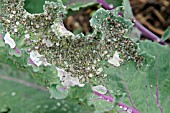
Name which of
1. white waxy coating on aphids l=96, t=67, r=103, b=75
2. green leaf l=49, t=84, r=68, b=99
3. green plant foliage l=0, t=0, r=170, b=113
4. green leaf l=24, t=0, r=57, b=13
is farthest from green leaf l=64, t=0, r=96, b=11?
green leaf l=49, t=84, r=68, b=99

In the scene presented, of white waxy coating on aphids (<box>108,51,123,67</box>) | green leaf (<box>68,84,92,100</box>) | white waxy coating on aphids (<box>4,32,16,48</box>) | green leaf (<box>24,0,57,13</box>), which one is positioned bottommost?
green leaf (<box>68,84,92,100</box>)

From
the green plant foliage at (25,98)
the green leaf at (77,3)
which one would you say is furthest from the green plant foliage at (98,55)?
the green plant foliage at (25,98)

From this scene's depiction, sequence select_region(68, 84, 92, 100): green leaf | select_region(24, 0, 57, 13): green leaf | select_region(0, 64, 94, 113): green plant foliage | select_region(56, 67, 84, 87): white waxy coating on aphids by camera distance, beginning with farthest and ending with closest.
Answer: select_region(0, 64, 94, 113): green plant foliage
select_region(24, 0, 57, 13): green leaf
select_region(56, 67, 84, 87): white waxy coating on aphids
select_region(68, 84, 92, 100): green leaf

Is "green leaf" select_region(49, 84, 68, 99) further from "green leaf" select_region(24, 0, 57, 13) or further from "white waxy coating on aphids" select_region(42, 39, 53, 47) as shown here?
"green leaf" select_region(24, 0, 57, 13)

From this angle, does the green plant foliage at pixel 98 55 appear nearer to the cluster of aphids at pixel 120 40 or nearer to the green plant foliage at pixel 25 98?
the cluster of aphids at pixel 120 40

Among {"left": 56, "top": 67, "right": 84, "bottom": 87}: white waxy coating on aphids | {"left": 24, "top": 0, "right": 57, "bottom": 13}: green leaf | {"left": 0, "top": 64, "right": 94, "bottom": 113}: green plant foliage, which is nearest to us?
{"left": 56, "top": 67, "right": 84, "bottom": 87}: white waxy coating on aphids

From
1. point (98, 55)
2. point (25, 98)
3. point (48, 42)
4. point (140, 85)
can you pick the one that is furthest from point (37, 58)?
point (25, 98)

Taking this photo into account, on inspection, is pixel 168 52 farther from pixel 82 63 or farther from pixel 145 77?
pixel 82 63

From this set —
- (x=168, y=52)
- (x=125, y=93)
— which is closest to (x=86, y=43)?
(x=125, y=93)

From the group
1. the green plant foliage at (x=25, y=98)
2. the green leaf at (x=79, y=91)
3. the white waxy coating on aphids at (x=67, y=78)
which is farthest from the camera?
the green plant foliage at (x=25, y=98)

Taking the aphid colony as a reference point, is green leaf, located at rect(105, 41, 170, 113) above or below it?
below
